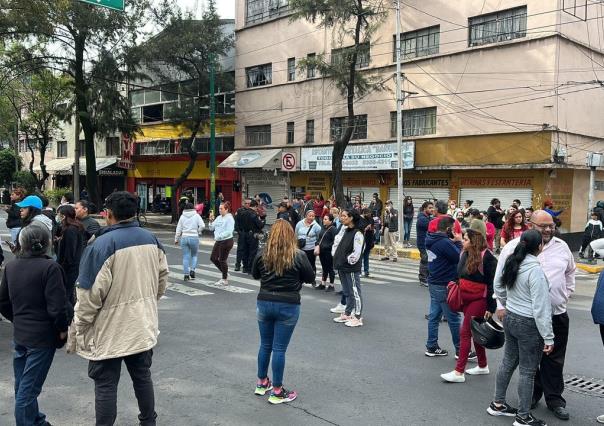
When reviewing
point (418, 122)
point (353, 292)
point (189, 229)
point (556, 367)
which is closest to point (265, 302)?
point (556, 367)

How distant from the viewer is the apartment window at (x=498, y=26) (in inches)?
765

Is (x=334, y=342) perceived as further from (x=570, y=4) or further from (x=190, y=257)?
(x=570, y=4)

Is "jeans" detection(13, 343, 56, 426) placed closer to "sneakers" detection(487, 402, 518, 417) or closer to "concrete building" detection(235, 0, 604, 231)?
"sneakers" detection(487, 402, 518, 417)

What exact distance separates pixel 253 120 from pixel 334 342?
2449 cm

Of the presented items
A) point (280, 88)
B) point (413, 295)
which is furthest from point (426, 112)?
point (413, 295)

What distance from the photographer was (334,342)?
23.3 feet

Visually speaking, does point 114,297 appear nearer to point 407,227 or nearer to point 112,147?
point 407,227

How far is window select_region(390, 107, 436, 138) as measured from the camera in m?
22.2

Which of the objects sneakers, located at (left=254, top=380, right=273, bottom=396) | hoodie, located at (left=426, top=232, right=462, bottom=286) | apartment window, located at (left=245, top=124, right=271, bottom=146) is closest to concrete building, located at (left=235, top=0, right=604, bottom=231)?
apartment window, located at (left=245, top=124, right=271, bottom=146)

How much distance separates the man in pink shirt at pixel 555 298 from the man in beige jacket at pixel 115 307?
9.92 ft

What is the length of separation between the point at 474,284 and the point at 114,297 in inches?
139

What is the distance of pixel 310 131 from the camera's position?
27516 mm

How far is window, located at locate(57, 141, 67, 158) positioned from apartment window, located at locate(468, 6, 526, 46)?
38409mm

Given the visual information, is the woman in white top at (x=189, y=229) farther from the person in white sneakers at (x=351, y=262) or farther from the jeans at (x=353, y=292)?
the jeans at (x=353, y=292)
